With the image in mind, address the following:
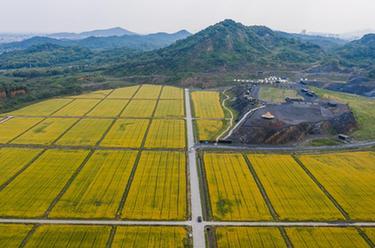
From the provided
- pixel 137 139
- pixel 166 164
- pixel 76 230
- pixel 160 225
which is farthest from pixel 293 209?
pixel 137 139

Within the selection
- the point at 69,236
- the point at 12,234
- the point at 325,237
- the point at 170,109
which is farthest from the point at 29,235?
the point at 170,109

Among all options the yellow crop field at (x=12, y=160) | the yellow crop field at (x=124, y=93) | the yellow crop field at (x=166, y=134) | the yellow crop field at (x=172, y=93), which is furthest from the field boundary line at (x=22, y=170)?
the yellow crop field at (x=172, y=93)

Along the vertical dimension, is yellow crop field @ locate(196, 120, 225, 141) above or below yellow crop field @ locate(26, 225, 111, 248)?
below

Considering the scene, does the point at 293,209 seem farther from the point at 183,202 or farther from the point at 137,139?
the point at 137,139

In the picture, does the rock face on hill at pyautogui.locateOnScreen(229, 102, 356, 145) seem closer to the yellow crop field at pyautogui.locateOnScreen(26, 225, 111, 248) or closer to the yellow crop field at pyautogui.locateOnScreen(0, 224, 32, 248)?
the yellow crop field at pyautogui.locateOnScreen(26, 225, 111, 248)

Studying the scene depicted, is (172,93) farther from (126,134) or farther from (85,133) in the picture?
(85,133)

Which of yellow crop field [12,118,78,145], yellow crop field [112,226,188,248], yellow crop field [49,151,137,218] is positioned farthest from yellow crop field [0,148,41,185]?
yellow crop field [112,226,188,248]
